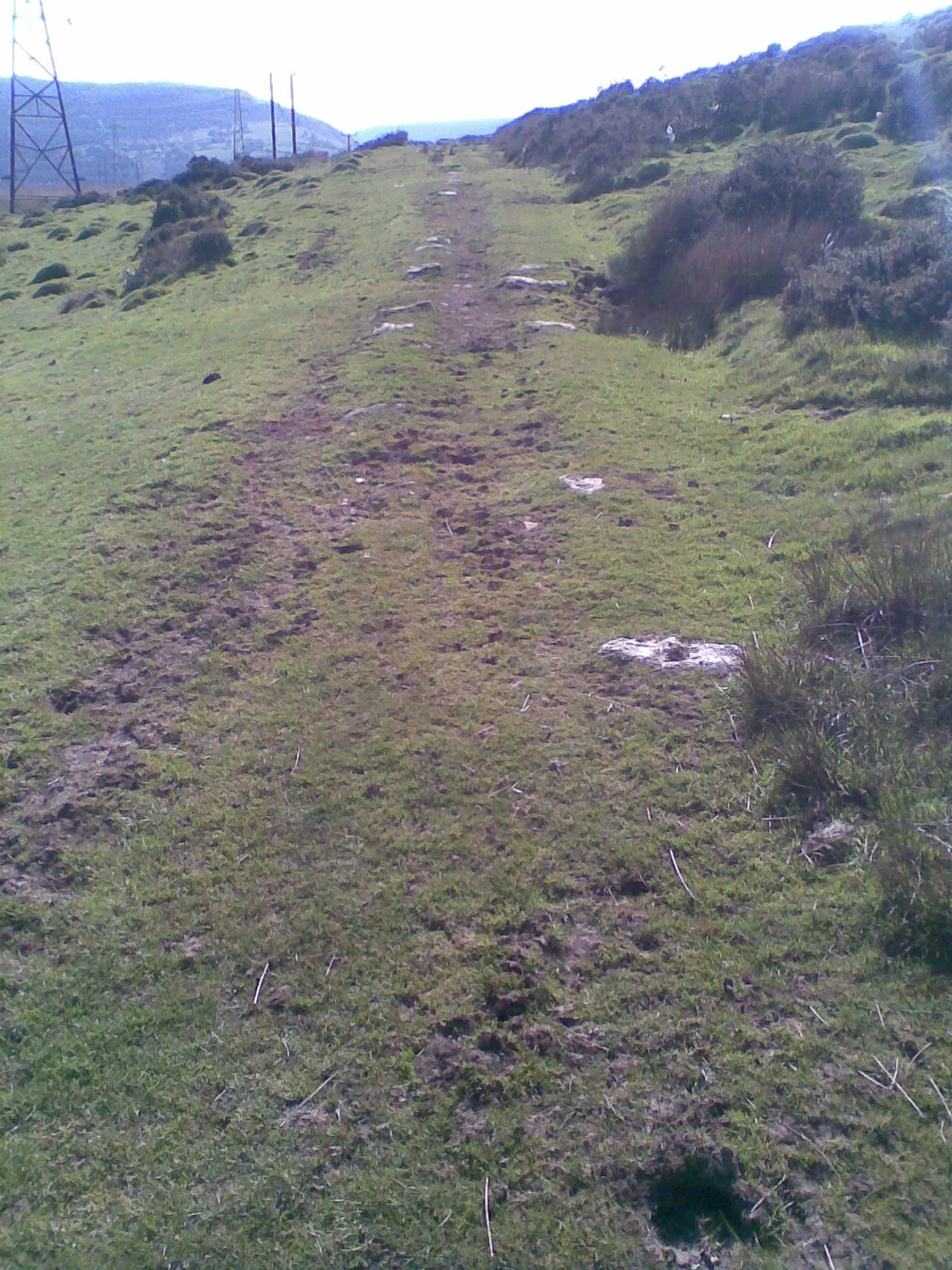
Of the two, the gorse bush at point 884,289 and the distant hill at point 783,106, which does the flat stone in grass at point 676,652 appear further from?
the distant hill at point 783,106

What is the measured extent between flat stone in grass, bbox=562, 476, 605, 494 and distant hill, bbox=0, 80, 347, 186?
89935mm

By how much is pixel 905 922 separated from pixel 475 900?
5.30 ft

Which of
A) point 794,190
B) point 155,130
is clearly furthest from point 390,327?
point 155,130

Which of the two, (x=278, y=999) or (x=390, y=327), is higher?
(x=390, y=327)

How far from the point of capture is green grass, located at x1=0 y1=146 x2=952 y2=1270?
8.60ft

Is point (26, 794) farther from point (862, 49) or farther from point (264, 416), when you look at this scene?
point (862, 49)

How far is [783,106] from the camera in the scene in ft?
69.9

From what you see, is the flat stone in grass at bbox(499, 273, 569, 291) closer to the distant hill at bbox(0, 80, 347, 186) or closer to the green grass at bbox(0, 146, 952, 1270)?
the green grass at bbox(0, 146, 952, 1270)

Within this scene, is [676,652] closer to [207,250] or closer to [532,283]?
[532,283]

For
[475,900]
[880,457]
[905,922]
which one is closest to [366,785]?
[475,900]

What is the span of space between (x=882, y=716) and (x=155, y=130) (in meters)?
181

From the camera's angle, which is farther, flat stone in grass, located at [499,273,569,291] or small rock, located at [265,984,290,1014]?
flat stone in grass, located at [499,273,569,291]

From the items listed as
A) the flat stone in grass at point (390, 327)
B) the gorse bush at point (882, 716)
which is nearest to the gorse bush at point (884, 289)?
the gorse bush at point (882, 716)

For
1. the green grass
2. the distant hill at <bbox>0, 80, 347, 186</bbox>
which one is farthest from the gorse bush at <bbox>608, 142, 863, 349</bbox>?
the distant hill at <bbox>0, 80, 347, 186</bbox>
